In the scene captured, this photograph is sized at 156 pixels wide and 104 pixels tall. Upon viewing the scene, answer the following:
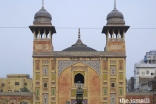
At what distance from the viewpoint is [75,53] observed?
1030 inches

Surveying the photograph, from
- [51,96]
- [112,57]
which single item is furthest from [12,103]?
[112,57]

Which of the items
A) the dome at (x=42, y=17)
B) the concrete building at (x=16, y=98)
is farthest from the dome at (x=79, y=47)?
the concrete building at (x=16, y=98)

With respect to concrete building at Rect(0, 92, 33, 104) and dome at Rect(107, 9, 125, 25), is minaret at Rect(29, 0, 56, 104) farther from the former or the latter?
dome at Rect(107, 9, 125, 25)

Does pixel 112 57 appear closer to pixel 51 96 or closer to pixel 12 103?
pixel 51 96

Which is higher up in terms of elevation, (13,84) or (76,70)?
(76,70)

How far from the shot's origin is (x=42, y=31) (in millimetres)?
26797

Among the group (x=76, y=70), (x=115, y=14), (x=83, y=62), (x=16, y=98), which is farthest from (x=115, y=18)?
(x=16, y=98)

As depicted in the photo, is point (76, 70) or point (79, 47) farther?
point (79, 47)

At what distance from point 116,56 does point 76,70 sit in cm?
319

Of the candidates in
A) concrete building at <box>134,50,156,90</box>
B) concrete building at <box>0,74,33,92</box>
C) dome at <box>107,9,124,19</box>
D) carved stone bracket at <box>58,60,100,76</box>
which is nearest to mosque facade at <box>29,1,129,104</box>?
carved stone bracket at <box>58,60,100,76</box>

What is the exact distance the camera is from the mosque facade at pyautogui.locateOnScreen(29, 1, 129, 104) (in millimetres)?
25781

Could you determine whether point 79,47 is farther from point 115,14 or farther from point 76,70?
point 115,14

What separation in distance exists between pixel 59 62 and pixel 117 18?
558 centimetres

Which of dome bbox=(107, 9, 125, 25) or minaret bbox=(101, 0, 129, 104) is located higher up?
dome bbox=(107, 9, 125, 25)
